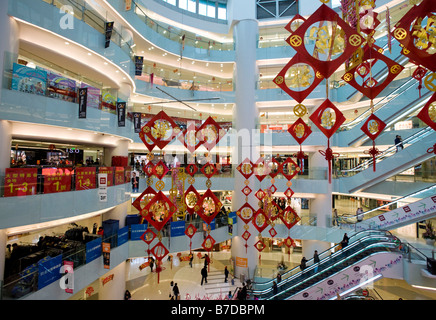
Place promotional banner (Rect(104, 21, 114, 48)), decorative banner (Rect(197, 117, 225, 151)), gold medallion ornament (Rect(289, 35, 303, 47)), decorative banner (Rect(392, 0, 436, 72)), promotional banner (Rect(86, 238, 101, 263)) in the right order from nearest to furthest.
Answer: decorative banner (Rect(392, 0, 436, 72)) < gold medallion ornament (Rect(289, 35, 303, 47)) < decorative banner (Rect(197, 117, 225, 151)) < promotional banner (Rect(86, 238, 101, 263)) < promotional banner (Rect(104, 21, 114, 48))

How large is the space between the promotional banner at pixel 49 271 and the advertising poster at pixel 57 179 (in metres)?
1.96

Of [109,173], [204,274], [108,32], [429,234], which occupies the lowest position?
[204,274]

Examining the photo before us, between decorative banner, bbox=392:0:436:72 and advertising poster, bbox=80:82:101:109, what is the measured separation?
8.57 m

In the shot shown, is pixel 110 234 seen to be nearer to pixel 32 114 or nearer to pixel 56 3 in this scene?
pixel 32 114

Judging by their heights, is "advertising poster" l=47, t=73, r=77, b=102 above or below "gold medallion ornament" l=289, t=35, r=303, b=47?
above

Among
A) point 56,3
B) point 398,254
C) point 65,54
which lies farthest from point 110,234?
point 398,254

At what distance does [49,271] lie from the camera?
6.61 meters

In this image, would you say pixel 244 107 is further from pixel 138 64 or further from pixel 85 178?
pixel 85 178

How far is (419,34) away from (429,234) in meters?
13.9

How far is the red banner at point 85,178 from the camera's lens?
777cm

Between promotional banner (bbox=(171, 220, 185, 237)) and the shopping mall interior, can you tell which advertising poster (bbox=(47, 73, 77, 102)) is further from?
promotional banner (bbox=(171, 220, 185, 237))

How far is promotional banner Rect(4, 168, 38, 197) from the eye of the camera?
19.2 ft

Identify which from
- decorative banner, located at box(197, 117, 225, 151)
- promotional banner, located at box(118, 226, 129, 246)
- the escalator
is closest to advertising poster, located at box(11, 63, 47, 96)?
decorative banner, located at box(197, 117, 225, 151)

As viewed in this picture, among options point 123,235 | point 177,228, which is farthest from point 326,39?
point 123,235
